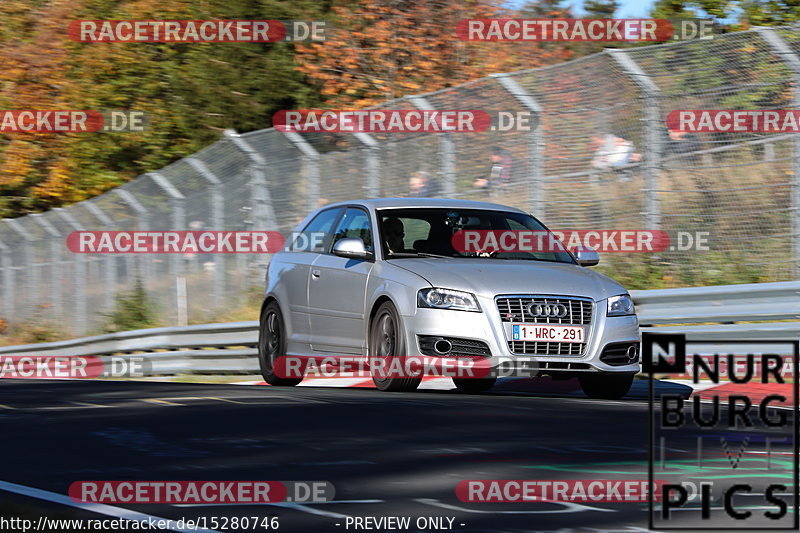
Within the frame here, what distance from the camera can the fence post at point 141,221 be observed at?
80.2 feet

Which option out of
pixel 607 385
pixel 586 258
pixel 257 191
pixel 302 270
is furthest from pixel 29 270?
pixel 607 385

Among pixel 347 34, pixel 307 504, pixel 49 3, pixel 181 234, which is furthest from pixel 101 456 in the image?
pixel 49 3

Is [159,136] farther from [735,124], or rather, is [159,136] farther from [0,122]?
[735,124]

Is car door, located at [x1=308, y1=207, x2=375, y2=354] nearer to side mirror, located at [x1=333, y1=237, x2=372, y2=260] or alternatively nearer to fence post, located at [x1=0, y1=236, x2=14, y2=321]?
side mirror, located at [x1=333, y1=237, x2=372, y2=260]

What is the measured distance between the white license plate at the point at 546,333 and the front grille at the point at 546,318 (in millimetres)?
28

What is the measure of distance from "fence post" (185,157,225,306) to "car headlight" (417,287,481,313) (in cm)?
1100

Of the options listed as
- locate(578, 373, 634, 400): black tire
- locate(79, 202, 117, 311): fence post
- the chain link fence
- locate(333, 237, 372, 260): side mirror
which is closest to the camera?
locate(578, 373, 634, 400): black tire

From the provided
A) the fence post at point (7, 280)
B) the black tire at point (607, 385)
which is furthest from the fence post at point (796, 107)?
the fence post at point (7, 280)

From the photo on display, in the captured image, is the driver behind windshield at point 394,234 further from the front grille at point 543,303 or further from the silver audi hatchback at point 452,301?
the front grille at point 543,303

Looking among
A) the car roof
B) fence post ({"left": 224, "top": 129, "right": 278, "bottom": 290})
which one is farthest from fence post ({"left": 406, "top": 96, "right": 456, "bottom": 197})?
the car roof

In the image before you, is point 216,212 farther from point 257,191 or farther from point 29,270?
point 29,270

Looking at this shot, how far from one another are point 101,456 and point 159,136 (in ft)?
105

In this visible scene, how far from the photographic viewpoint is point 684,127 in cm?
1608

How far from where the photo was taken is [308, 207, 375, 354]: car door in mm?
12484
